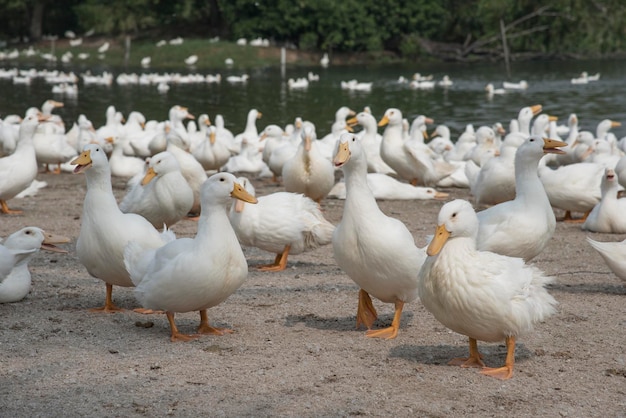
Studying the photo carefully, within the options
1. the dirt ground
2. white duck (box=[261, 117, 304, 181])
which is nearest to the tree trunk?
white duck (box=[261, 117, 304, 181])

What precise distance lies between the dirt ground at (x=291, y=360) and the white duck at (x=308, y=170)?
3.58 metres

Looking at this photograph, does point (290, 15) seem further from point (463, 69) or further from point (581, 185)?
point (581, 185)

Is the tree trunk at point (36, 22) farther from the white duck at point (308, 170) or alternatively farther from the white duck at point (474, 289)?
the white duck at point (474, 289)

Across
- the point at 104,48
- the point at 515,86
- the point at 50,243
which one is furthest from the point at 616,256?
the point at 104,48

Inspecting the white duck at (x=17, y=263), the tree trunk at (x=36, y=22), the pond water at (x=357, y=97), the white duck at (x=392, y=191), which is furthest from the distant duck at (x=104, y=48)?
the white duck at (x=17, y=263)

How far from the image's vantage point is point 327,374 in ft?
18.3

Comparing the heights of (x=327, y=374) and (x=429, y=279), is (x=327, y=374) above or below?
below

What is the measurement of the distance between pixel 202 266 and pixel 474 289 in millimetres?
1816

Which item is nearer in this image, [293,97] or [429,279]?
[429,279]

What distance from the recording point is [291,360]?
5.88 m

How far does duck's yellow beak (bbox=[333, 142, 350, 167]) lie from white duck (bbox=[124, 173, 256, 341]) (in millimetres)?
720

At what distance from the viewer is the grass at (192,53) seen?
162 feet

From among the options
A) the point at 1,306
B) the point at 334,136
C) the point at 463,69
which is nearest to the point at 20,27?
the point at 463,69

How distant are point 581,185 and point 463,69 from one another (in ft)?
121
